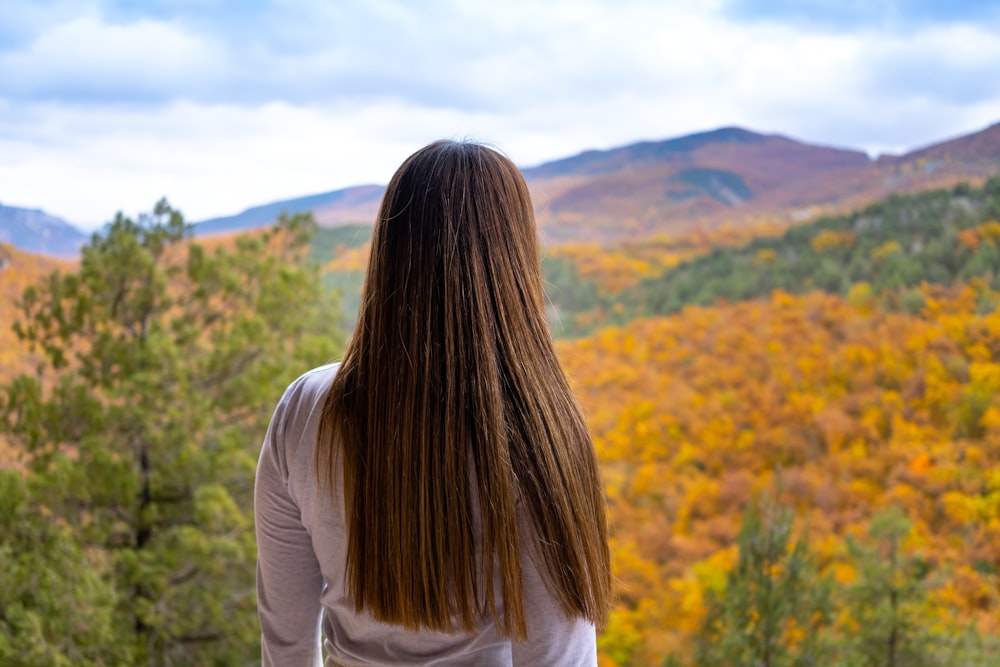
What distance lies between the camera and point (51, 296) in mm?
3617

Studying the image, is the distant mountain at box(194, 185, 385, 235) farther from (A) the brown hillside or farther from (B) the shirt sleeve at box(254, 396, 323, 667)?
(A) the brown hillside

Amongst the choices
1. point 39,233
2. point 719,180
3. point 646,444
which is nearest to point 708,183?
point 719,180

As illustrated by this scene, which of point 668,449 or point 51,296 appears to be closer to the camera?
point 51,296

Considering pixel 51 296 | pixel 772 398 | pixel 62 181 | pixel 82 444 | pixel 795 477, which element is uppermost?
pixel 62 181

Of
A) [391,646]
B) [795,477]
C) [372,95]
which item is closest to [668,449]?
[795,477]

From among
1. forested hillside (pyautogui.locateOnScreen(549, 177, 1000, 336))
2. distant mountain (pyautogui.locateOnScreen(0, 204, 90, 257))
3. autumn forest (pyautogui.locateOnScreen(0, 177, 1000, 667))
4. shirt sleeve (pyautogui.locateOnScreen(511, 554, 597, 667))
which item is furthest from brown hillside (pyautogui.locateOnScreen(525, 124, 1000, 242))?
shirt sleeve (pyautogui.locateOnScreen(511, 554, 597, 667))

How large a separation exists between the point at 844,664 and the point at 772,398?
711cm

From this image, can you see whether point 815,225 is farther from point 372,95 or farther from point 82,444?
point 82,444

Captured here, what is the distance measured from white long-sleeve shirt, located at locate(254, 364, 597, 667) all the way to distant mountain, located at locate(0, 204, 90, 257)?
3.54m

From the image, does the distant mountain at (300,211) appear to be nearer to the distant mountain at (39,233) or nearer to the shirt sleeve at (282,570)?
the distant mountain at (39,233)

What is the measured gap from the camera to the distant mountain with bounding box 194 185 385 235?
15.4 ft

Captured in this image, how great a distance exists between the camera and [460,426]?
61 cm

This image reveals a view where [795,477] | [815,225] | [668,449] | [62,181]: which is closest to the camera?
[62,181]

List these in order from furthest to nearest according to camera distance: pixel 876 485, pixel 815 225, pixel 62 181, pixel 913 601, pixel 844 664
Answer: pixel 815 225 → pixel 876 485 → pixel 913 601 → pixel 844 664 → pixel 62 181
